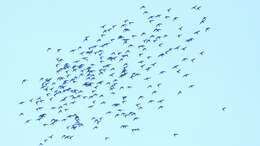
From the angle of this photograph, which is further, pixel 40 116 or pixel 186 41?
pixel 40 116

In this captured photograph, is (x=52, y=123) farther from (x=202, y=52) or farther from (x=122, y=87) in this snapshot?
(x=202, y=52)

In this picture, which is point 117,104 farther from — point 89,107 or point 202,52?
point 202,52

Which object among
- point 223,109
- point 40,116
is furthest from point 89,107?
point 223,109

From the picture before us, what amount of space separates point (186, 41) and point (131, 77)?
3.76 metres

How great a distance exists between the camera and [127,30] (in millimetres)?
37562

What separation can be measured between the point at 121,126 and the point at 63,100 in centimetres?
414

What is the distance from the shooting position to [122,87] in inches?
1469

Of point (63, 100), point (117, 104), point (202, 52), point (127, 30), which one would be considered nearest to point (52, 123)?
point (63, 100)

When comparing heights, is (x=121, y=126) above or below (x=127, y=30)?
below

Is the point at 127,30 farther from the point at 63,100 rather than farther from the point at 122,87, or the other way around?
the point at 63,100

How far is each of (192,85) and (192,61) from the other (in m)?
2.50

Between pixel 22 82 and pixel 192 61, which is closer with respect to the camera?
pixel 192 61

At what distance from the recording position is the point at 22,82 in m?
40.8

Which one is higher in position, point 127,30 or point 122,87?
point 127,30
